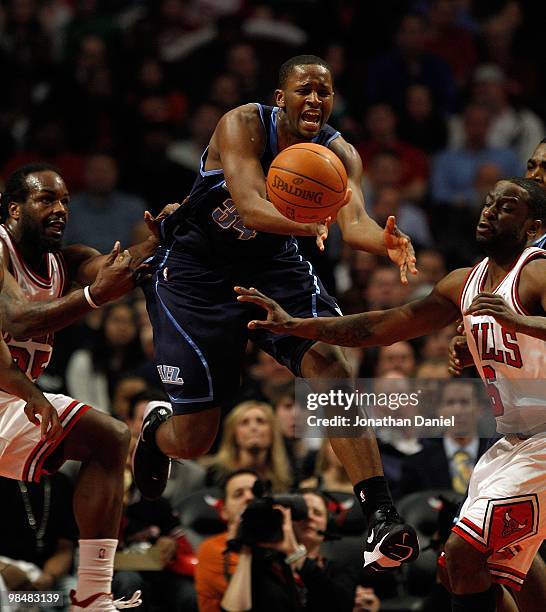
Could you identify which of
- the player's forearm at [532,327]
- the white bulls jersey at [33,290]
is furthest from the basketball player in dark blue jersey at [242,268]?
the player's forearm at [532,327]

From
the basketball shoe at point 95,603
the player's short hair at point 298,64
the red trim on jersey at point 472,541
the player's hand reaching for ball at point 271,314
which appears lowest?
the basketball shoe at point 95,603

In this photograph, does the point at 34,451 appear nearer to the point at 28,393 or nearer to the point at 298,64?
the point at 28,393


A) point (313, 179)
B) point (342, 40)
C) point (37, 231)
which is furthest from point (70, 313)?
point (342, 40)

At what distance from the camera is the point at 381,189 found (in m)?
11.8

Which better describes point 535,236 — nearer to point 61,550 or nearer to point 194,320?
point 194,320

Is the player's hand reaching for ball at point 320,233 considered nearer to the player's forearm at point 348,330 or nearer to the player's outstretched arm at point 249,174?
the player's outstretched arm at point 249,174

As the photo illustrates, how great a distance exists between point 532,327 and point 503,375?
1.81ft

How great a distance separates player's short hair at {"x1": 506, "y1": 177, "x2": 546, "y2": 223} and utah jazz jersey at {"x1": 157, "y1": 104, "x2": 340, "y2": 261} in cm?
112

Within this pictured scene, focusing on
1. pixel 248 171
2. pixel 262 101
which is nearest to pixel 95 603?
pixel 248 171

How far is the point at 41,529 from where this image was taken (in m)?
7.46

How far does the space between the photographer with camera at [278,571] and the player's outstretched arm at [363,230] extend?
1705 mm

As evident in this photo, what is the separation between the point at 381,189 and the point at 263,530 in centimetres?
544

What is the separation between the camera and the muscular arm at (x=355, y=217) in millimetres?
6117

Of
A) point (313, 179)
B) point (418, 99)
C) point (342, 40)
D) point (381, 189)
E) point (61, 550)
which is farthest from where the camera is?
point (342, 40)
